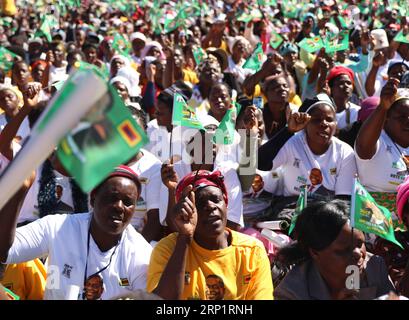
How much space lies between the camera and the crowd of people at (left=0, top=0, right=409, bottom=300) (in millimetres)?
3467

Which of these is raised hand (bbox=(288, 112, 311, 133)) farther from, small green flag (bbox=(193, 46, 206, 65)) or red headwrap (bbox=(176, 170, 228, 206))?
small green flag (bbox=(193, 46, 206, 65))

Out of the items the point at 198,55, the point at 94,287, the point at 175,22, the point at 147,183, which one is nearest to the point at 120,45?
the point at 175,22

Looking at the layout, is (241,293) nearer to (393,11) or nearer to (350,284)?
(350,284)

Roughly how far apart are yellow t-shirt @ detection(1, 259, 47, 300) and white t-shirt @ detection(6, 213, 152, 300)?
200 millimetres

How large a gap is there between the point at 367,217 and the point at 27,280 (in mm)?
1691

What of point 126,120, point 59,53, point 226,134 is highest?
point 59,53

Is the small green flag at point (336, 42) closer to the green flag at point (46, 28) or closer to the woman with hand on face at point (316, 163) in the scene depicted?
the woman with hand on face at point (316, 163)

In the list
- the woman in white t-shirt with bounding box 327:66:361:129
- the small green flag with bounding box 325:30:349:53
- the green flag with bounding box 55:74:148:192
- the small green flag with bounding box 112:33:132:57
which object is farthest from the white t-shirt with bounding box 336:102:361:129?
the green flag with bounding box 55:74:148:192

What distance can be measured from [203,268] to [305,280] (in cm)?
49

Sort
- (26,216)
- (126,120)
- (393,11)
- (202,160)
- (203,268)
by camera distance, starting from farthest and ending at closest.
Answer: (393,11), (26,216), (202,160), (203,268), (126,120)

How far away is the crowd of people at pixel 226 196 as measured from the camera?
3.47 meters

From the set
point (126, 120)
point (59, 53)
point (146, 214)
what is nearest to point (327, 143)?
point (146, 214)

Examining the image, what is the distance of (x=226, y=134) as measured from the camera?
5102mm

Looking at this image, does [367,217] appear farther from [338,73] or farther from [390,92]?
[338,73]
